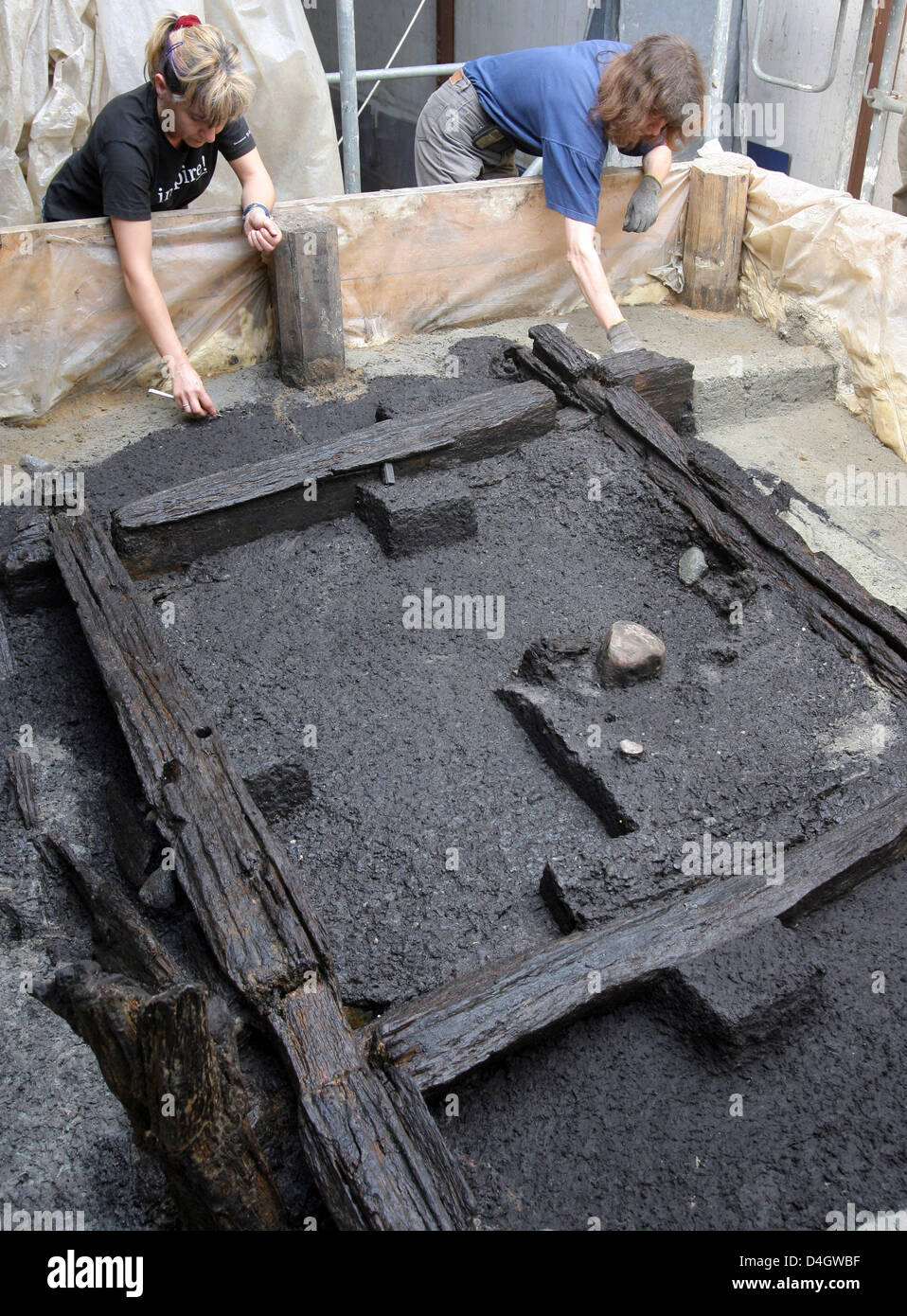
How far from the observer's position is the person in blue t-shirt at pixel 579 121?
4371 mm

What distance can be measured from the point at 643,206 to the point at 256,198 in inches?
78.1

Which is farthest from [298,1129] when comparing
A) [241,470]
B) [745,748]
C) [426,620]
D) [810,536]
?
[810,536]

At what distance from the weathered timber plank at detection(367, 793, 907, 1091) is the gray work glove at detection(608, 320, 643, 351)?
9.13 ft

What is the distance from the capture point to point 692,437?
16.1 feet

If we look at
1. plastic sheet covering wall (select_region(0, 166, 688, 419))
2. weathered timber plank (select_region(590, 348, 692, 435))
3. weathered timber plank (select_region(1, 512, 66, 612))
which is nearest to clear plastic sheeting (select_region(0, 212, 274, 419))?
plastic sheet covering wall (select_region(0, 166, 688, 419))

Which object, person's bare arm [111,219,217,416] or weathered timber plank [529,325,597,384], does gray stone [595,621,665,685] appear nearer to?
weathered timber plank [529,325,597,384]

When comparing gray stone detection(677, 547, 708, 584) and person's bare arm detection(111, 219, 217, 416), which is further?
person's bare arm detection(111, 219, 217, 416)

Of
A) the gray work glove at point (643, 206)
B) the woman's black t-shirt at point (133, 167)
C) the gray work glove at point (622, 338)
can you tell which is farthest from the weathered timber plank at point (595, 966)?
the gray work glove at point (643, 206)

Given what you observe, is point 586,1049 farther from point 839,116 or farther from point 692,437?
point 839,116

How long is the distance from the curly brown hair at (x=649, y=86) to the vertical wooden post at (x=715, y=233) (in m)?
1.13

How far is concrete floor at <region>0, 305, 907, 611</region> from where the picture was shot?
4457mm

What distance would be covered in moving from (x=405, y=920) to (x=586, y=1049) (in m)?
0.61

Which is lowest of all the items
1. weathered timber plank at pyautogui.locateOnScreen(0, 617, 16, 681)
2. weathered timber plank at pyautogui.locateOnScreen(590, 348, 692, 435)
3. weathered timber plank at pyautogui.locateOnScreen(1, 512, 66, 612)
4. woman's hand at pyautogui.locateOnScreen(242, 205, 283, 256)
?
weathered timber plank at pyautogui.locateOnScreen(0, 617, 16, 681)

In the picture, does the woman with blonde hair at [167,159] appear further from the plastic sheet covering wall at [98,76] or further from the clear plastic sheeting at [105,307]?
the plastic sheet covering wall at [98,76]
